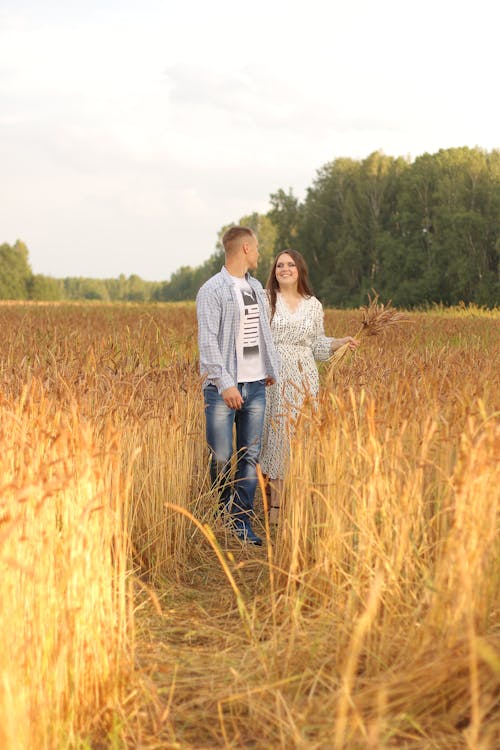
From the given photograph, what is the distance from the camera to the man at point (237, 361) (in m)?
4.38

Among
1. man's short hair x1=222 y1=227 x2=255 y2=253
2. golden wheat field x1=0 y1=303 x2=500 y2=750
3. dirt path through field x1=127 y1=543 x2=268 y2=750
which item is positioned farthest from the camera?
man's short hair x1=222 y1=227 x2=255 y2=253

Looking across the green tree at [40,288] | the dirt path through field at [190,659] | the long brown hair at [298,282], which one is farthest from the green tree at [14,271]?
the dirt path through field at [190,659]

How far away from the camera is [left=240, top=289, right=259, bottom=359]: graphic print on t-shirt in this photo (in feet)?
14.8

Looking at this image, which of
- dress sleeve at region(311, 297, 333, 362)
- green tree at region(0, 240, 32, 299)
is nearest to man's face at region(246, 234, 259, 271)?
dress sleeve at region(311, 297, 333, 362)

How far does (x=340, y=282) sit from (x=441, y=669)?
4665 centimetres

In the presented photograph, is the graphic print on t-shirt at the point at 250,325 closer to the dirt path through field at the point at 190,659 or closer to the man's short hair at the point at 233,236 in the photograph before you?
the man's short hair at the point at 233,236

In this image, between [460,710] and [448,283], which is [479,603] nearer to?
[460,710]

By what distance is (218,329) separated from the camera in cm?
444

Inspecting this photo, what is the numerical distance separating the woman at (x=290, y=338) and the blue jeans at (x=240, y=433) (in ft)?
0.94

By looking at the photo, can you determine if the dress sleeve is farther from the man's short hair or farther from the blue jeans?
the man's short hair

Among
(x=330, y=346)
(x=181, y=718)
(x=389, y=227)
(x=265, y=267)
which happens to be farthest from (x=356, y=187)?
(x=181, y=718)

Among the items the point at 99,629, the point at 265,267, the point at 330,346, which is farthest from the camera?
the point at 265,267

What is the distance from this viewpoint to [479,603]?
2.65 metres

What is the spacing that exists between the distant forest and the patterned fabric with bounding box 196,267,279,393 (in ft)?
107
